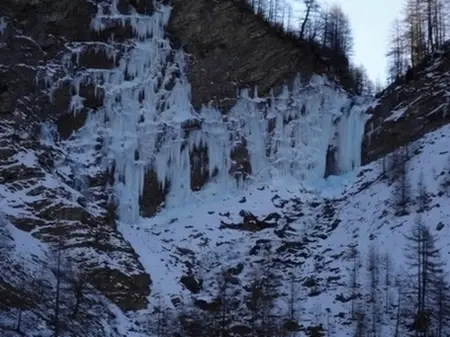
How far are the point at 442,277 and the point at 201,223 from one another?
19476 millimetres

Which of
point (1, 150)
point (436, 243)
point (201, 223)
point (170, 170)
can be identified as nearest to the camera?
point (436, 243)

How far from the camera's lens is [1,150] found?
53312 mm

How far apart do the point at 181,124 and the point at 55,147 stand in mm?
10156

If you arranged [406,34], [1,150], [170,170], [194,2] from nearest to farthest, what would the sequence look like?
1. [1,150]
2. [170,170]
3. [194,2]
4. [406,34]

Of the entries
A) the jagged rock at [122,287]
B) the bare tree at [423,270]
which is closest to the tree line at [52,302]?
the jagged rock at [122,287]

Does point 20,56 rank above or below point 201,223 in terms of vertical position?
above

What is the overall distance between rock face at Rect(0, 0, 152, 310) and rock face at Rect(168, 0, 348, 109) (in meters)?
4.18

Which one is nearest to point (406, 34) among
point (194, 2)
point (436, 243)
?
point (194, 2)

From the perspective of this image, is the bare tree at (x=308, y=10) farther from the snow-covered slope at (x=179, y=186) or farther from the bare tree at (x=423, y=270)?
the bare tree at (x=423, y=270)

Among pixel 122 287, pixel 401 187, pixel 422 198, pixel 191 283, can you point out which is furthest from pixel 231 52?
pixel 122 287

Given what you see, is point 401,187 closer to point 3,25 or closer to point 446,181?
point 446,181

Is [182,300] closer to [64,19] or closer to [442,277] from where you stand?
[442,277]

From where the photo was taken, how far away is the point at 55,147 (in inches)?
2298

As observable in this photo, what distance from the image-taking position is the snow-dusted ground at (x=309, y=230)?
48.7 m
